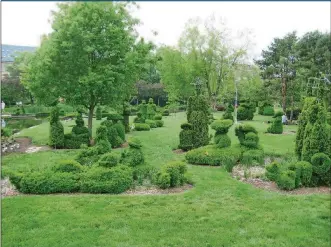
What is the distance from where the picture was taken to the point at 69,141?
15.2 metres

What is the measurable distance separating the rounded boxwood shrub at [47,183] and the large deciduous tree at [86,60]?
6.80m

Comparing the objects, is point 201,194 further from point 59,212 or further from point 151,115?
point 151,115

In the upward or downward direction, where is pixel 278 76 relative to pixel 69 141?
upward

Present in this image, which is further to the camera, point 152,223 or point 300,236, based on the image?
point 152,223

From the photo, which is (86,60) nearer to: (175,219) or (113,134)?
(113,134)

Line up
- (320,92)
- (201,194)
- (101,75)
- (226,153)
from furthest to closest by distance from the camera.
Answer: (101,75) < (226,153) < (320,92) < (201,194)

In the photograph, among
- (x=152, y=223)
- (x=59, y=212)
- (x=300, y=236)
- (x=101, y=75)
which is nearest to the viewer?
(x=300, y=236)

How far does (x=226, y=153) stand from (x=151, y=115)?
1689cm

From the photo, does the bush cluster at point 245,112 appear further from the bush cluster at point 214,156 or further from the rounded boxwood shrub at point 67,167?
the rounded boxwood shrub at point 67,167

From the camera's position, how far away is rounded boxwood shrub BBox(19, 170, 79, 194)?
8.35m

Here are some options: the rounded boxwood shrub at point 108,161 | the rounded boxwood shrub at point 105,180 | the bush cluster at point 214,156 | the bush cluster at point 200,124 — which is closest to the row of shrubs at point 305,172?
the bush cluster at point 214,156

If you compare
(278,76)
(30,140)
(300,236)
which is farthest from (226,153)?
(278,76)

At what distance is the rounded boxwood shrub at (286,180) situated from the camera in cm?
891

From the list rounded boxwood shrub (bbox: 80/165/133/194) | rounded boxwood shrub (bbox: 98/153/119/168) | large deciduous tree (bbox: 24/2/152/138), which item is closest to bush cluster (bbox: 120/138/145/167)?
rounded boxwood shrub (bbox: 98/153/119/168)
